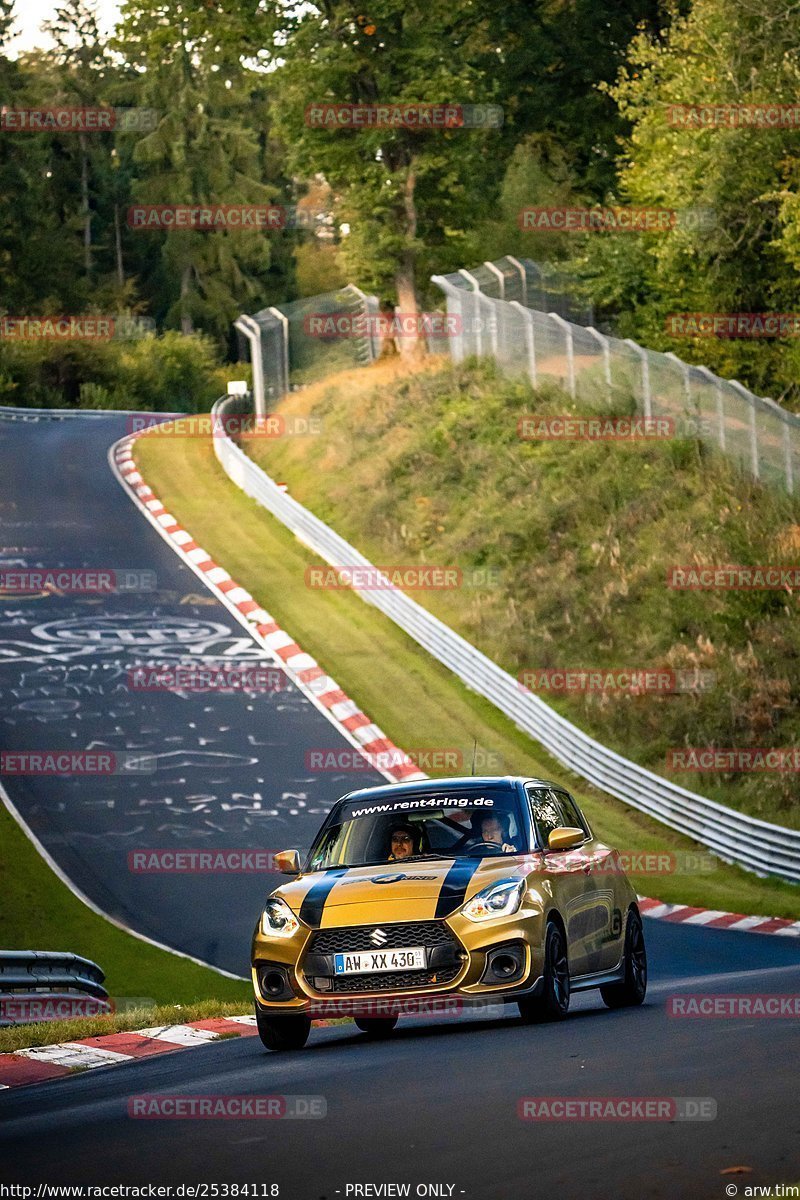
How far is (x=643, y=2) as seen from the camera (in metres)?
54.3

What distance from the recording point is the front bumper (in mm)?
10281

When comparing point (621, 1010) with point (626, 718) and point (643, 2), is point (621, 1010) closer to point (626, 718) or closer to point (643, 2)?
point (626, 718)

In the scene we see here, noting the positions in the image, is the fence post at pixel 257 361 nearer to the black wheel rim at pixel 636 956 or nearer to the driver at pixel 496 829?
the black wheel rim at pixel 636 956

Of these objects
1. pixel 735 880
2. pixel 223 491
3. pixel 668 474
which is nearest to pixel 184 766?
pixel 735 880

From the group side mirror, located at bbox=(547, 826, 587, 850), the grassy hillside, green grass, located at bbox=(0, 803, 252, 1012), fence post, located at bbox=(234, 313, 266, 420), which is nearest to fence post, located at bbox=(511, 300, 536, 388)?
the grassy hillside

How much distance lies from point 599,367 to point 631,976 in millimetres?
25538

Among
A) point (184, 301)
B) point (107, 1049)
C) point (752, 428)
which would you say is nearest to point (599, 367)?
point (752, 428)

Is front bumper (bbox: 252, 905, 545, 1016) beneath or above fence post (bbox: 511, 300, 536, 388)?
beneath

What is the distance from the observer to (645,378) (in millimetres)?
34562

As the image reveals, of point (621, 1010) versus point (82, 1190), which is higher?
point (82, 1190)

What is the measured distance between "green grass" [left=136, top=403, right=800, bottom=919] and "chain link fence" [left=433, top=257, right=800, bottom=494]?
489 cm

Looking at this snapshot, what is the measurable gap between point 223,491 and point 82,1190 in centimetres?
3573

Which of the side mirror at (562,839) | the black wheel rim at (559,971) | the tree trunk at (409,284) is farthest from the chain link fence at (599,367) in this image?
the black wheel rim at (559,971)

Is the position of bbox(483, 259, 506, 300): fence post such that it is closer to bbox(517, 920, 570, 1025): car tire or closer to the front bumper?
bbox(517, 920, 570, 1025): car tire
